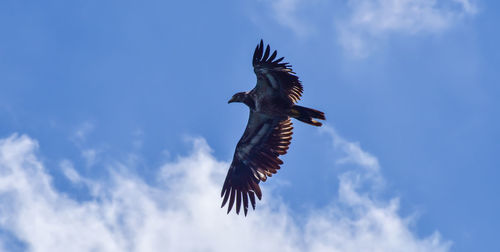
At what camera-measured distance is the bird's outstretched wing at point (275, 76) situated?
21.7 meters

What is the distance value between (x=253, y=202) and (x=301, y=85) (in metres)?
3.80

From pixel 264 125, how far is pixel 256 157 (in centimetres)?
101

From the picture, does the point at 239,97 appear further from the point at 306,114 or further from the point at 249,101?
the point at 306,114

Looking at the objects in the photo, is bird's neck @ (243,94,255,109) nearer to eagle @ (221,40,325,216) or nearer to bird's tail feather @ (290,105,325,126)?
eagle @ (221,40,325,216)

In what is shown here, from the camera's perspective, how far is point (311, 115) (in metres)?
22.1

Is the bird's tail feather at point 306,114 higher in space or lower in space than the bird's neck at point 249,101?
lower

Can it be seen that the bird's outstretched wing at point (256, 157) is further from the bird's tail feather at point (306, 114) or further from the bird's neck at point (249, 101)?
the bird's tail feather at point (306, 114)

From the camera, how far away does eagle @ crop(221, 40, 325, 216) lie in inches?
867

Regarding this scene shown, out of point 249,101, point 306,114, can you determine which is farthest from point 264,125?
point 306,114

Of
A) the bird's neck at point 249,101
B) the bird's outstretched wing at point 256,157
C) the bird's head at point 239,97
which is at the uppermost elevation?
the bird's head at point 239,97

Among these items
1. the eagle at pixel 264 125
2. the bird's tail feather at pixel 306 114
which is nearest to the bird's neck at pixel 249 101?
the eagle at pixel 264 125

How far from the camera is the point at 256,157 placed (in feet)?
78.5

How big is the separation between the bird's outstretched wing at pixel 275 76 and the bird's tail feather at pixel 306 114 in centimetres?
30

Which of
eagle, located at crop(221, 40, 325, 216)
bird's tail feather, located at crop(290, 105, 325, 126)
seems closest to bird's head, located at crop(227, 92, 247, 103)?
eagle, located at crop(221, 40, 325, 216)
